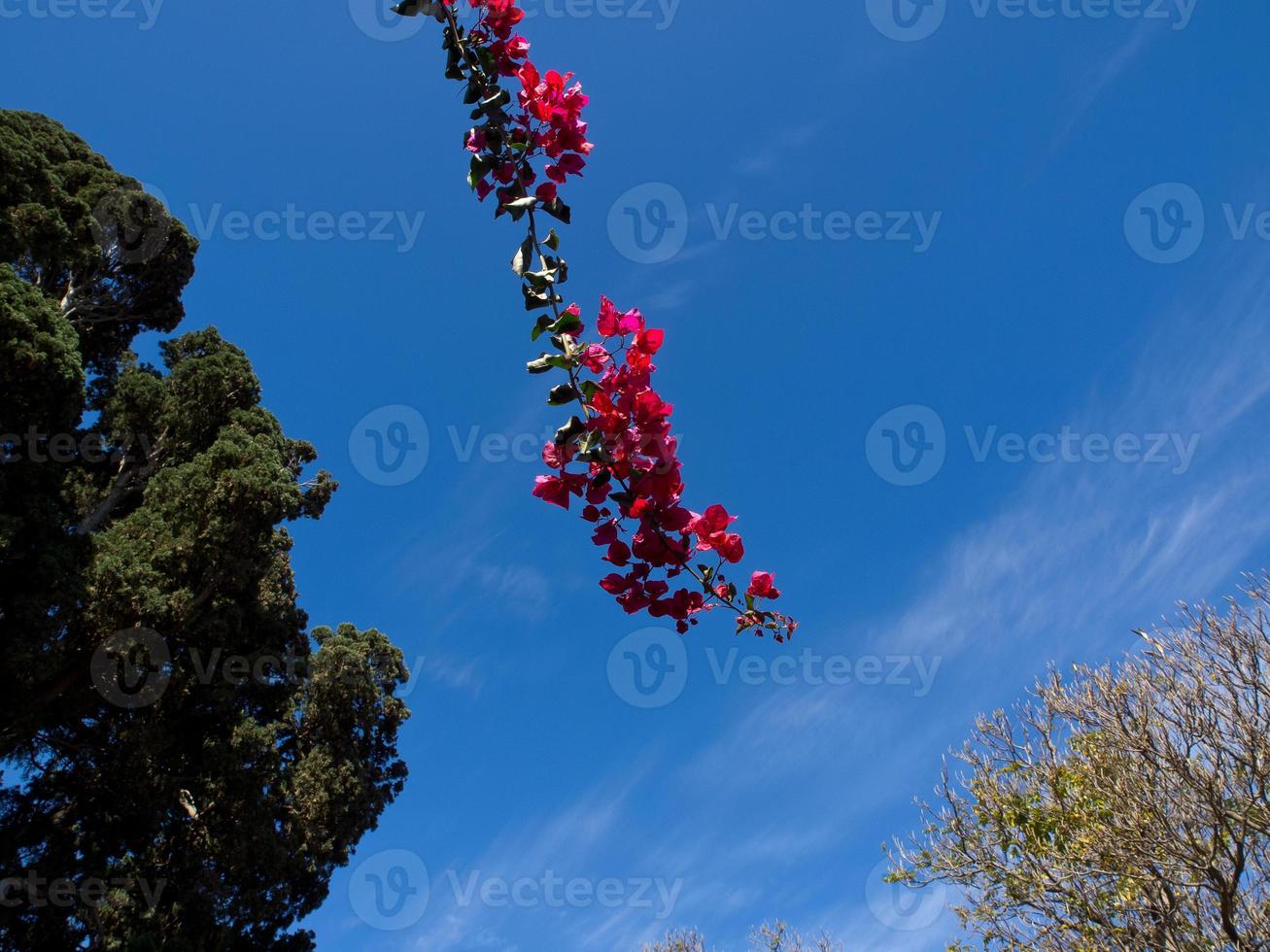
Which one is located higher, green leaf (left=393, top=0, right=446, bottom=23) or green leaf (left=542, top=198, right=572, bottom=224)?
green leaf (left=393, top=0, right=446, bottom=23)

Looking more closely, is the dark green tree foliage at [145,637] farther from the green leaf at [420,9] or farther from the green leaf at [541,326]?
the green leaf at [541,326]

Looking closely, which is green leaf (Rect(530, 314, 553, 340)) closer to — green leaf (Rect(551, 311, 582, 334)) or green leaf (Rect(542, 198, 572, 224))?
green leaf (Rect(551, 311, 582, 334))

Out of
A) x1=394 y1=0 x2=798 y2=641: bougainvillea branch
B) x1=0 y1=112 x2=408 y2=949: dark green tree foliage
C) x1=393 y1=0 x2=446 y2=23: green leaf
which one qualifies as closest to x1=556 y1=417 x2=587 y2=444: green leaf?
x1=394 y1=0 x2=798 y2=641: bougainvillea branch

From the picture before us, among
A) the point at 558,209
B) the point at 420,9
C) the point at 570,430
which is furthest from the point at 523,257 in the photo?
the point at 420,9

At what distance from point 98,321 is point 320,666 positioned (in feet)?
24.6

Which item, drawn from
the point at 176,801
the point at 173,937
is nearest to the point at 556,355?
the point at 173,937

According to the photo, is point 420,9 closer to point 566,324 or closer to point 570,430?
point 566,324

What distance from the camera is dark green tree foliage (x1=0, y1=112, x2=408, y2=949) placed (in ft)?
27.0

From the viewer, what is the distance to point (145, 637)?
29.9 ft

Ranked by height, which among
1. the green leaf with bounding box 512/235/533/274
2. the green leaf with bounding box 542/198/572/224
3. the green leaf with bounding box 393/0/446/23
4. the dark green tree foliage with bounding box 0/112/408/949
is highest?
the dark green tree foliage with bounding box 0/112/408/949

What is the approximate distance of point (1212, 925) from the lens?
690 centimetres

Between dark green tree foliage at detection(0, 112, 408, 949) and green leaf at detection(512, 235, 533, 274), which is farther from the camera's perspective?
dark green tree foliage at detection(0, 112, 408, 949)

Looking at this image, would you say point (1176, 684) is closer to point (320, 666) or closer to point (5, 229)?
point (320, 666)

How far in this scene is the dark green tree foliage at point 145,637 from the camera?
8.23 m
